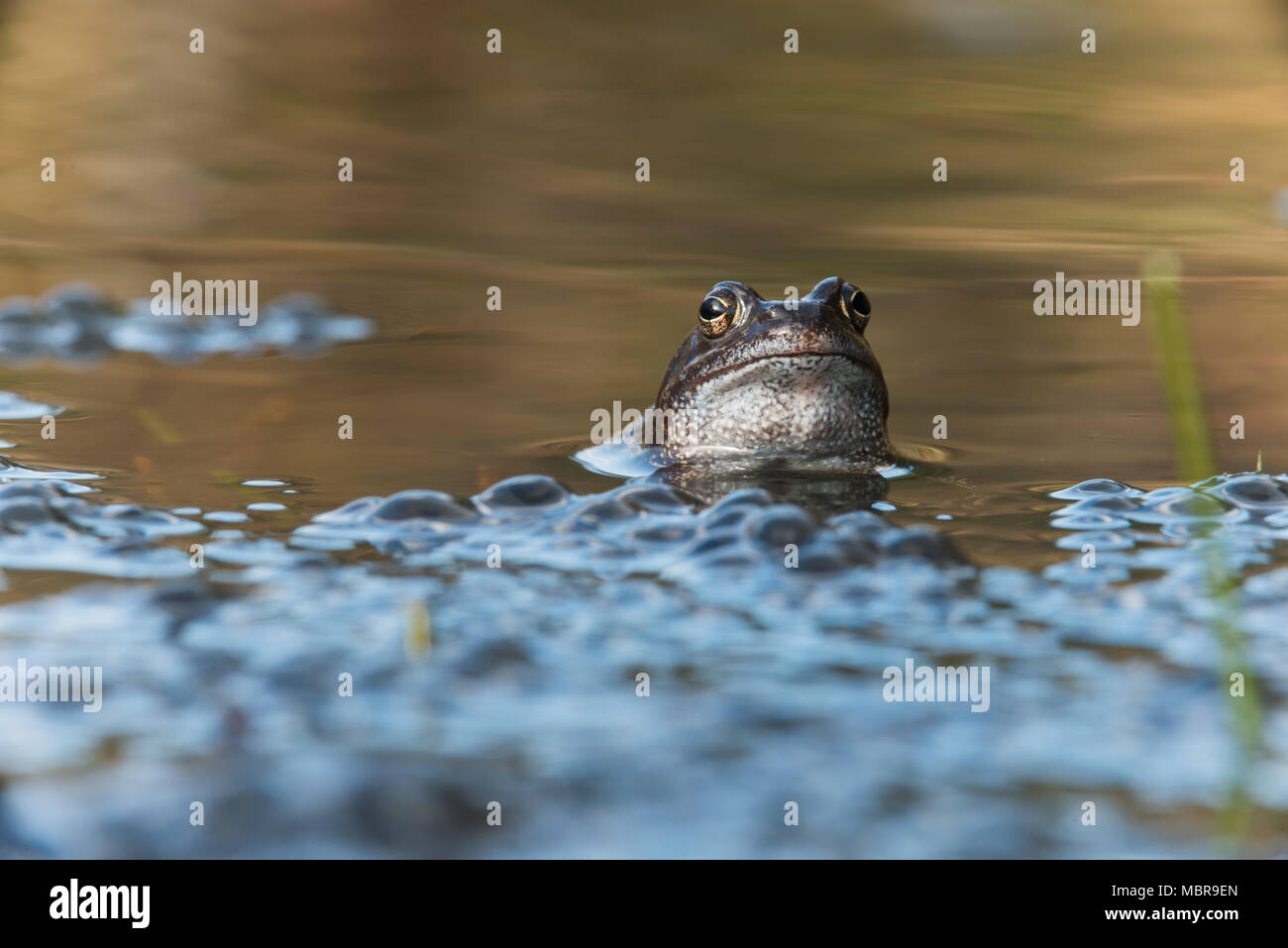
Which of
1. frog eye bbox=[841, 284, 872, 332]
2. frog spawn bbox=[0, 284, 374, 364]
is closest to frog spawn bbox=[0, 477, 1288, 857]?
frog eye bbox=[841, 284, 872, 332]

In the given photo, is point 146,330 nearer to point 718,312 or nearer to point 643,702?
point 718,312

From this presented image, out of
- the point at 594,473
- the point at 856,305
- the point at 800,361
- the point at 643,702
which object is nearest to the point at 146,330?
the point at 594,473

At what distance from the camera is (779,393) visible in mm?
5371

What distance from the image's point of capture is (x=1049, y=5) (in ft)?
45.3

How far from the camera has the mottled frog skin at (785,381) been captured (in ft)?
17.0

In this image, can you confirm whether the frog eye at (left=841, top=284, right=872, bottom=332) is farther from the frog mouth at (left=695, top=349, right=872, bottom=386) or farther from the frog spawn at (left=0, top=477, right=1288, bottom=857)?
the frog spawn at (left=0, top=477, right=1288, bottom=857)

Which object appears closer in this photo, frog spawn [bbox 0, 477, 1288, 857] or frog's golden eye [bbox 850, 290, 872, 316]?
frog spawn [bbox 0, 477, 1288, 857]

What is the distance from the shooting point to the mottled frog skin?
5.19 metres

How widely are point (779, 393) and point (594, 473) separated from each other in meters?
0.90

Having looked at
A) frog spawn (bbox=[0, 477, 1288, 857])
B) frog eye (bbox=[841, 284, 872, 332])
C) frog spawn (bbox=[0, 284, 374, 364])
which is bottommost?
frog spawn (bbox=[0, 477, 1288, 857])

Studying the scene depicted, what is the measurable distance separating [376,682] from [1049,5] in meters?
13.3
